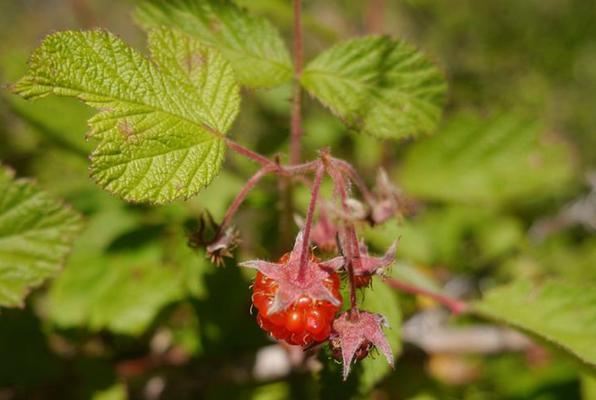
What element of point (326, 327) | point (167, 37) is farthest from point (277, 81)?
point (326, 327)

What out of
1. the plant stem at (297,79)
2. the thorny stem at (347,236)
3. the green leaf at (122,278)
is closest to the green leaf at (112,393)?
the green leaf at (122,278)

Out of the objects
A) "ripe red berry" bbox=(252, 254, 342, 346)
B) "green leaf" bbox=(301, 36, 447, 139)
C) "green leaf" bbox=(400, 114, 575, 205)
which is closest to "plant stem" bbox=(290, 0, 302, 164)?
"green leaf" bbox=(301, 36, 447, 139)

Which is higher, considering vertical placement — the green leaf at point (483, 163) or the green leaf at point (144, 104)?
the green leaf at point (483, 163)

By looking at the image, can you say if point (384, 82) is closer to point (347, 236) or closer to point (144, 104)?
point (347, 236)

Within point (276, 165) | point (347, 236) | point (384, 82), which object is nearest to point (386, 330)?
point (347, 236)

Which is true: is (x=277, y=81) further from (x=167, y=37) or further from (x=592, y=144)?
(x=592, y=144)

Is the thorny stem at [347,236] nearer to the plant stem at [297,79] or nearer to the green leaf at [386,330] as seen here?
the green leaf at [386,330]
